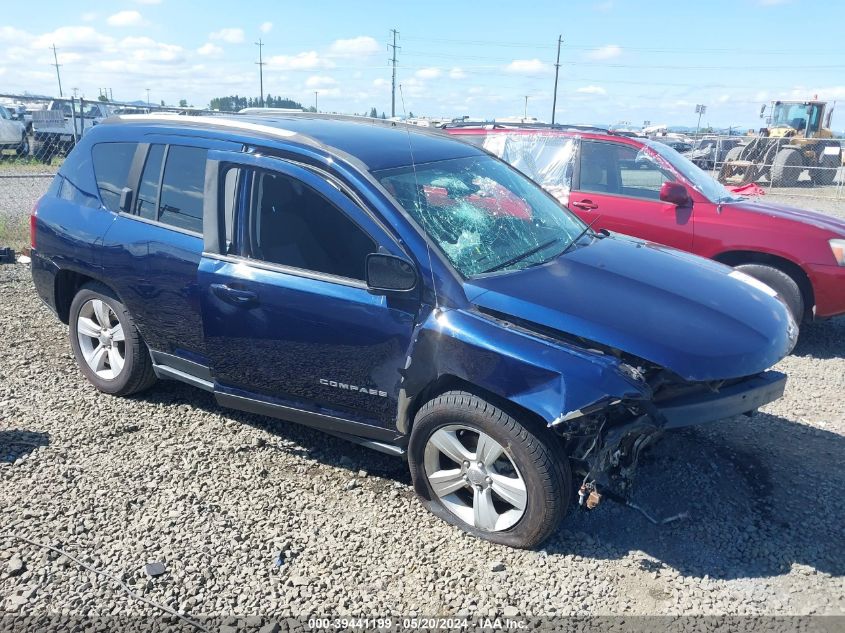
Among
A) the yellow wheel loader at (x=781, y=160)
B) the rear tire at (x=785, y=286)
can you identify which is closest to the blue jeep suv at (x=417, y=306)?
the rear tire at (x=785, y=286)

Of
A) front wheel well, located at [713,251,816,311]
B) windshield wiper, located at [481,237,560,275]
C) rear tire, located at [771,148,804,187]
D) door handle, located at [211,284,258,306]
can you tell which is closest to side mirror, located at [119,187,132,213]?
door handle, located at [211,284,258,306]

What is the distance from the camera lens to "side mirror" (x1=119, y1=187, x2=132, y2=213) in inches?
166

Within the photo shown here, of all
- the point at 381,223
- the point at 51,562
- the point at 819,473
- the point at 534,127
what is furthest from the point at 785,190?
the point at 51,562

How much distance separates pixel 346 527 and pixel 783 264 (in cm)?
A: 461

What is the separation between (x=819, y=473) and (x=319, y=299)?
2955mm

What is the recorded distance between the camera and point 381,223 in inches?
129

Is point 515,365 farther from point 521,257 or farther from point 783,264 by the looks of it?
point 783,264

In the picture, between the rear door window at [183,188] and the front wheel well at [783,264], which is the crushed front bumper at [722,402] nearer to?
the rear door window at [183,188]

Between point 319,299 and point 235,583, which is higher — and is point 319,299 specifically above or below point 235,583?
above

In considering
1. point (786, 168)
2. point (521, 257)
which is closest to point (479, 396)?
point (521, 257)

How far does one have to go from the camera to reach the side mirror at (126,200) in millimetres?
4219

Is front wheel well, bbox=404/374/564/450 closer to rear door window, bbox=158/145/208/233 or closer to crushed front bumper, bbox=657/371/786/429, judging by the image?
crushed front bumper, bbox=657/371/786/429

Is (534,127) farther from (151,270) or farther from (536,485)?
(536,485)

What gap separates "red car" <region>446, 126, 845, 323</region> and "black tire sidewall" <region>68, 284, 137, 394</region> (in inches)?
138
